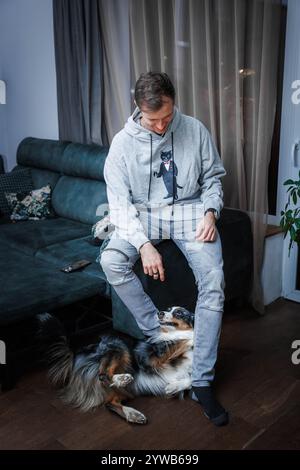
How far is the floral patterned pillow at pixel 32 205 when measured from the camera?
11.6ft

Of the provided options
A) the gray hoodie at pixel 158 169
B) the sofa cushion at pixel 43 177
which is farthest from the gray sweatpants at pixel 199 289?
the sofa cushion at pixel 43 177

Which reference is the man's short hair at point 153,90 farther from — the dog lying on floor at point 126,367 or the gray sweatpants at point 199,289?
the dog lying on floor at point 126,367

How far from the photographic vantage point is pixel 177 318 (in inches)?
86.0

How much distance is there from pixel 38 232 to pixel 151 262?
1.40 meters

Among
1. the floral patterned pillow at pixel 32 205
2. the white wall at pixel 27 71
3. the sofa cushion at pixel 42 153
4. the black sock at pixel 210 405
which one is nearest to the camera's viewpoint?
the black sock at pixel 210 405

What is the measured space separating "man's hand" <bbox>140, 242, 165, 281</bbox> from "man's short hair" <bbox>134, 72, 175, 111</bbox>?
0.57 meters

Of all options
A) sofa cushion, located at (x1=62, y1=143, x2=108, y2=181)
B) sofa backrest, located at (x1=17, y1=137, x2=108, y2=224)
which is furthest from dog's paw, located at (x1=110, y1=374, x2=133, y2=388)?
sofa cushion, located at (x1=62, y1=143, x2=108, y2=181)

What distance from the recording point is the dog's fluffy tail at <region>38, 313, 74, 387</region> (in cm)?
216

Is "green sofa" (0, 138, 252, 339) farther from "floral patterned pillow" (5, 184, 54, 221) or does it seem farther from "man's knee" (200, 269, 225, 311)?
"man's knee" (200, 269, 225, 311)

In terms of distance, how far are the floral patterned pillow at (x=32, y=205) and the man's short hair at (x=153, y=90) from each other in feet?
5.81

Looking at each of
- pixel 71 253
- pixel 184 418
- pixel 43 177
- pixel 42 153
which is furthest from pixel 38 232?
pixel 184 418
